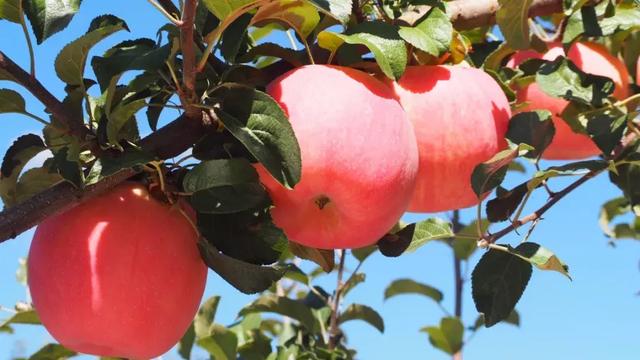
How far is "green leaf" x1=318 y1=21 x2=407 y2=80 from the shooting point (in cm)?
102

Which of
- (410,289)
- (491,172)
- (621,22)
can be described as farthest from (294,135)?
(410,289)

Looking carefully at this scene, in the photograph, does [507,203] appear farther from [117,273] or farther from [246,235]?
[117,273]

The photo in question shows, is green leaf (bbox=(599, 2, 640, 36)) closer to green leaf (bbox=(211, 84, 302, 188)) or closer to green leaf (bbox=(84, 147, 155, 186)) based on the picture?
green leaf (bbox=(211, 84, 302, 188))

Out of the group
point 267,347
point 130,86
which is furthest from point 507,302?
point 267,347

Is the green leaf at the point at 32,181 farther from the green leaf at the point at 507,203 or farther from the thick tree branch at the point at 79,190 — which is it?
the green leaf at the point at 507,203

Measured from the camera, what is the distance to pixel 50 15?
0.90 meters

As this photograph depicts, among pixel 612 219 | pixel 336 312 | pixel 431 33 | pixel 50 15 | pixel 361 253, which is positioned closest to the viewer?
pixel 50 15

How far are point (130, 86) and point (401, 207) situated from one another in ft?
1.15

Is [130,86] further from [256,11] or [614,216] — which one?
[614,216]

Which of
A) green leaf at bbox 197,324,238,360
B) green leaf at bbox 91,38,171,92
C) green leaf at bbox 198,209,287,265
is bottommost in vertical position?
green leaf at bbox 197,324,238,360

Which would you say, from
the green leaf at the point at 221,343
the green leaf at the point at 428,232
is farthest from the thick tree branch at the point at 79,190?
the green leaf at the point at 221,343

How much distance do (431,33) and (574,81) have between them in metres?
0.34

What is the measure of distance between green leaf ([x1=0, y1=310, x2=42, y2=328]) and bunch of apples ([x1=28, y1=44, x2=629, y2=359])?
0.62 m

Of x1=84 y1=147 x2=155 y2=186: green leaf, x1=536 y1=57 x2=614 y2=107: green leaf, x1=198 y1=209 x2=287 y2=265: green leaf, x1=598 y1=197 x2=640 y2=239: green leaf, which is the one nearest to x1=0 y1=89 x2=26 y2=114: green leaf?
x1=84 y1=147 x2=155 y2=186: green leaf
